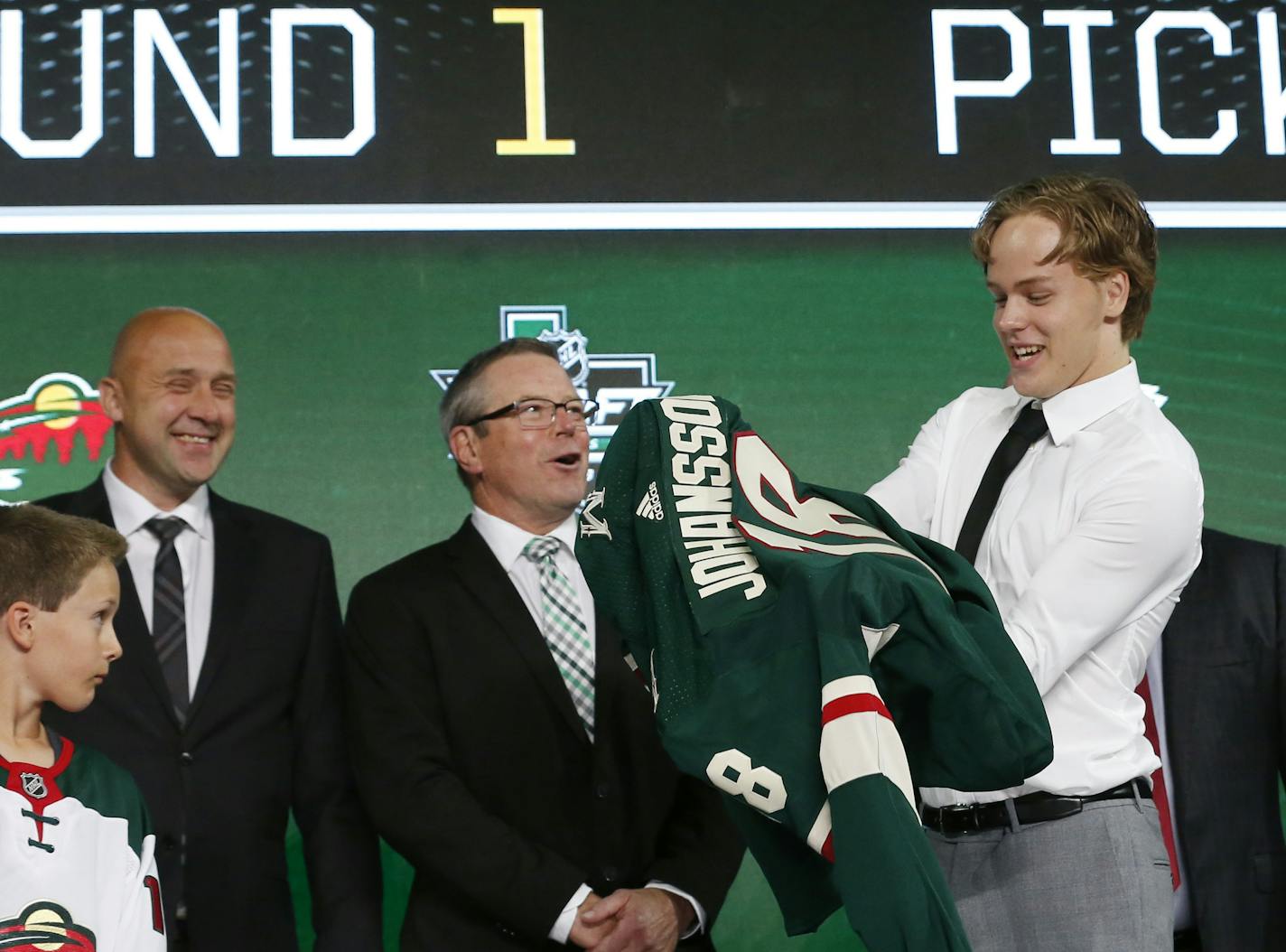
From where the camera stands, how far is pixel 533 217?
12.5 ft

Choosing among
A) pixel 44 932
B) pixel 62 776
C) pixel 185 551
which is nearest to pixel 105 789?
pixel 62 776

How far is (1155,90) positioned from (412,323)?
71.0 inches

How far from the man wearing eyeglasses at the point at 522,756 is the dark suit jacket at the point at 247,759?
0.51ft

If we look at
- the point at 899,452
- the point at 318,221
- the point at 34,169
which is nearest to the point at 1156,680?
the point at 899,452

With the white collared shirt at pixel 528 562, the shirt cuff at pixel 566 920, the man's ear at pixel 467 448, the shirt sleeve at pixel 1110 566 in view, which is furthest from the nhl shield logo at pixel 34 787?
the shirt sleeve at pixel 1110 566

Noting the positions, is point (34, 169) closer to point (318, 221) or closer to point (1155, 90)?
point (318, 221)

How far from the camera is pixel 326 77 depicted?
3.82 metres

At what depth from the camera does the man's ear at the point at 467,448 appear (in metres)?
3.31

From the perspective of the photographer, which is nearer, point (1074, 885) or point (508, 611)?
point (1074, 885)

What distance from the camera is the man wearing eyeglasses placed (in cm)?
281

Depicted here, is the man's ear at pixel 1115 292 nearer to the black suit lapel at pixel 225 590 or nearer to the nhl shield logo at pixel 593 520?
the nhl shield logo at pixel 593 520

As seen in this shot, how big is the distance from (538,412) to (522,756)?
2.20 feet

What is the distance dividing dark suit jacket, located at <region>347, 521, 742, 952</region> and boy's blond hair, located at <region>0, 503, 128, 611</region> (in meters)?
0.52

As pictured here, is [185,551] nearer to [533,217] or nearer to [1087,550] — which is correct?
[533,217]
